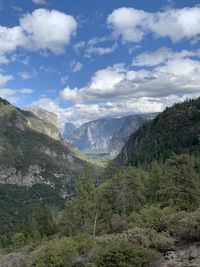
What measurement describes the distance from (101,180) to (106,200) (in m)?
3.55

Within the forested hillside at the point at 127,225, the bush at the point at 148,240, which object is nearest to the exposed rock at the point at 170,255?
the forested hillside at the point at 127,225

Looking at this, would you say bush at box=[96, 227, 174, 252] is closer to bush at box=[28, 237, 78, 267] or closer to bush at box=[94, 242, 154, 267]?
bush at box=[94, 242, 154, 267]

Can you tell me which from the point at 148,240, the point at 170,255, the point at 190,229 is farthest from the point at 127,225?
the point at 170,255

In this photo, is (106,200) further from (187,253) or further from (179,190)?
(187,253)

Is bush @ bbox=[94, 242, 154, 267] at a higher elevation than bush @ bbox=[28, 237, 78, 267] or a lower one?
higher

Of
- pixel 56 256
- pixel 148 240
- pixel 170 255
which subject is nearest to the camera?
pixel 170 255

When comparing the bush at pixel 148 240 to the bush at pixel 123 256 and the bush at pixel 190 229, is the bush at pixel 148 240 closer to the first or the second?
the bush at pixel 190 229

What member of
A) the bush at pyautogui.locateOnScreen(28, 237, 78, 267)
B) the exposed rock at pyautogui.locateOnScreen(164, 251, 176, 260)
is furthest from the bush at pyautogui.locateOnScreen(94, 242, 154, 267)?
the bush at pyautogui.locateOnScreen(28, 237, 78, 267)

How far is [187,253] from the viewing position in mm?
25828

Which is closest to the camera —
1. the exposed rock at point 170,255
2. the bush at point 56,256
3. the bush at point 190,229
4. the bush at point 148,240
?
the exposed rock at point 170,255

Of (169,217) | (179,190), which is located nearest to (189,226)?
(169,217)

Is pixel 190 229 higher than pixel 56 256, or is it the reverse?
pixel 190 229

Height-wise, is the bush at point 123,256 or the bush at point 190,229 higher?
the bush at point 190,229

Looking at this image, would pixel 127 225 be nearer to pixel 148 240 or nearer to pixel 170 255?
pixel 148 240
